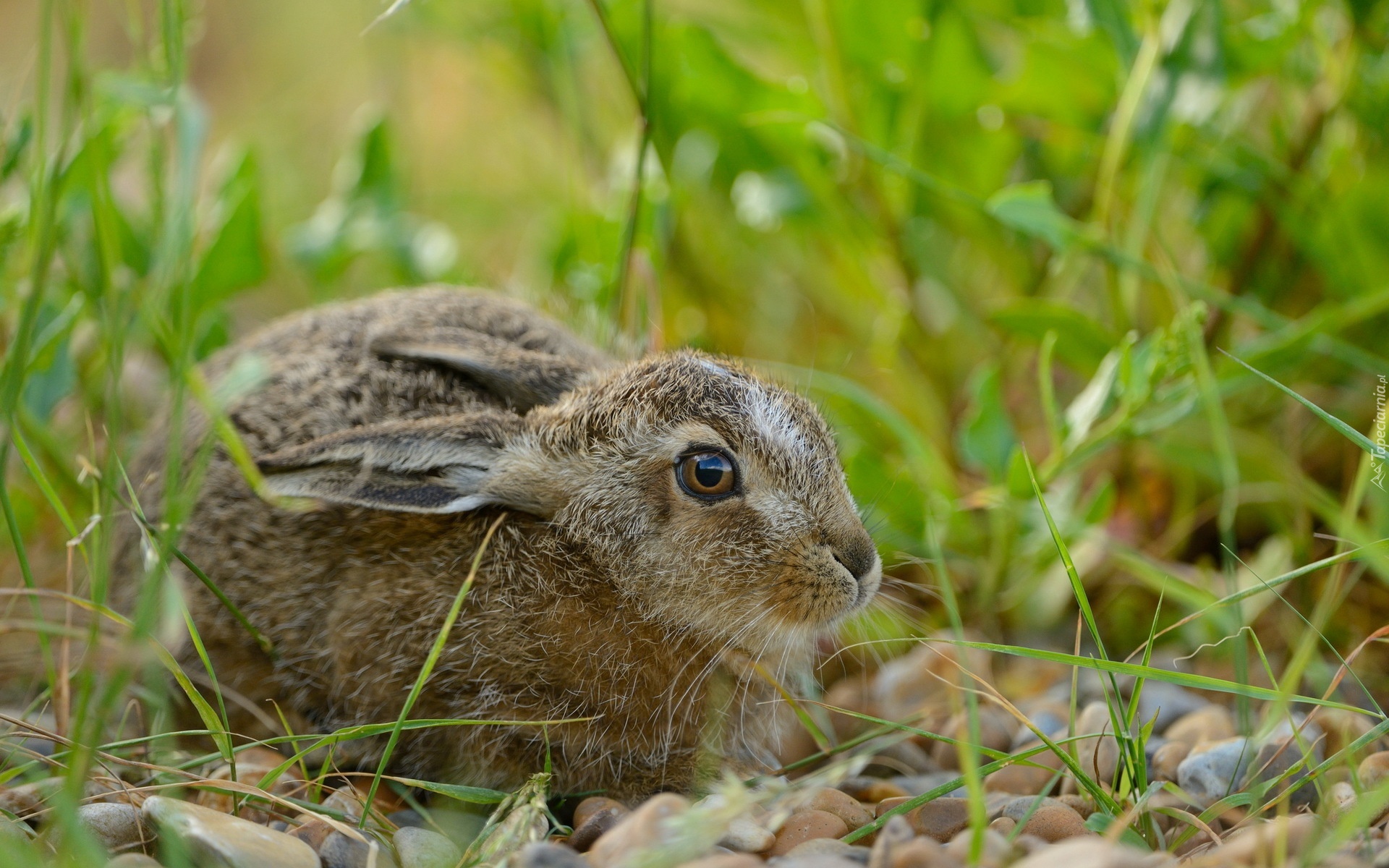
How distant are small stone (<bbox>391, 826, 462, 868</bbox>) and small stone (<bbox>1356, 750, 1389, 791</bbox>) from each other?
197 cm

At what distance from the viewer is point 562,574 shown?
317 centimetres

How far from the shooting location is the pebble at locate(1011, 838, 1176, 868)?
6.18 ft

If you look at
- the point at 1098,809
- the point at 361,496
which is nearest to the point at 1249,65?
the point at 1098,809

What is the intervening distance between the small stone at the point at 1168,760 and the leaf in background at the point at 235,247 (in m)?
3.50

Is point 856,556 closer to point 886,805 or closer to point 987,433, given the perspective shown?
point 886,805

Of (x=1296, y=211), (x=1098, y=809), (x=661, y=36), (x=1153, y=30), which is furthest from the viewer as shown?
(x=661, y=36)

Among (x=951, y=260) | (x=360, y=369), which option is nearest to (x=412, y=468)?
(x=360, y=369)

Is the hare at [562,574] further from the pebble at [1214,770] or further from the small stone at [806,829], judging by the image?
the pebble at [1214,770]

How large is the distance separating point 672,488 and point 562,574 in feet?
1.25

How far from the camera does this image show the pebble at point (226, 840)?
7.41 ft

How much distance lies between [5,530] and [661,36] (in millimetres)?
2941

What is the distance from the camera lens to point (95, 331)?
416 centimetres

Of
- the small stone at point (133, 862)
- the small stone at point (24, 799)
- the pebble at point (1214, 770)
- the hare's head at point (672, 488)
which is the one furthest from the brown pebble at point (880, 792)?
the small stone at point (24, 799)

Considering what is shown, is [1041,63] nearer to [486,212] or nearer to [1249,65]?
[1249,65]
